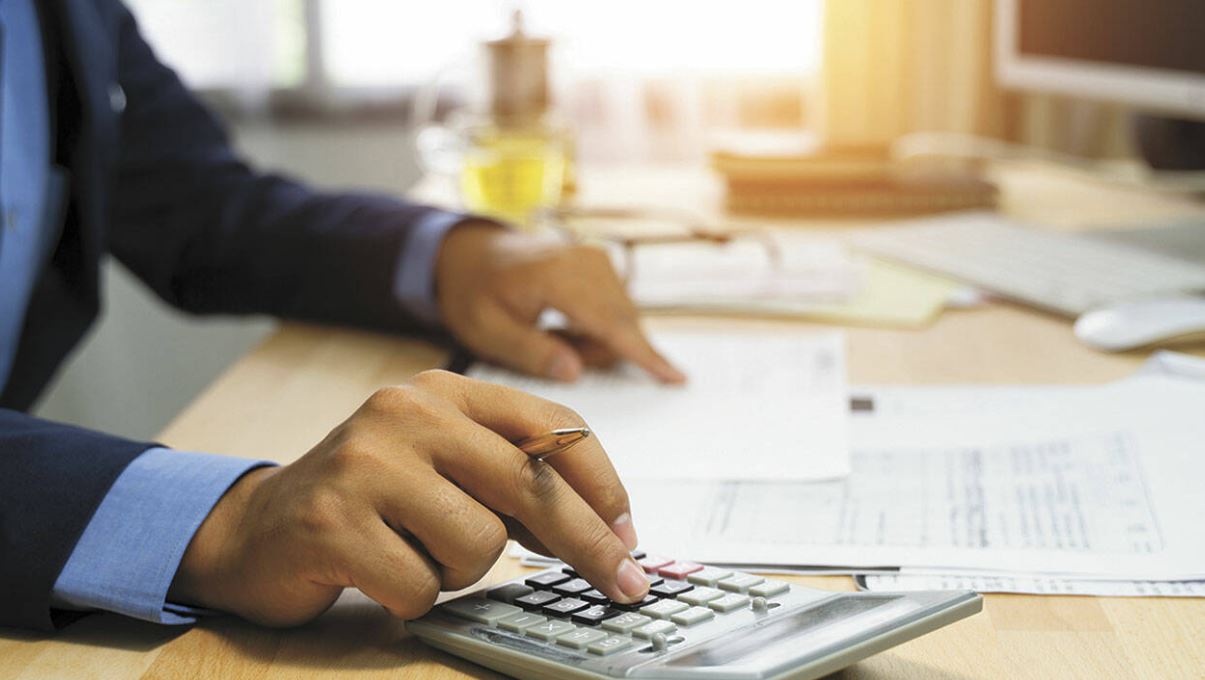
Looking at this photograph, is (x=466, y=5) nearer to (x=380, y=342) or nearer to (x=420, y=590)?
(x=380, y=342)

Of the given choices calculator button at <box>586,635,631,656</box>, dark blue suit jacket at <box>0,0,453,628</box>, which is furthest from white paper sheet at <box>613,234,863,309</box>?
calculator button at <box>586,635,631,656</box>

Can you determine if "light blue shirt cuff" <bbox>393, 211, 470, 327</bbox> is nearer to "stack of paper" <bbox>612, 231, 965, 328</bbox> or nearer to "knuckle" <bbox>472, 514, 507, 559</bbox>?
"stack of paper" <bbox>612, 231, 965, 328</bbox>

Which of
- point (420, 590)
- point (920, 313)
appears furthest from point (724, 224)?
point (420, 590)

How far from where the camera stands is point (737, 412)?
797mm

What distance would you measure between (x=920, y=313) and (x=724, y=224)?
39cm

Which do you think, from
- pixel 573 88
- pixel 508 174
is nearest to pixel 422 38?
pixel 573 88

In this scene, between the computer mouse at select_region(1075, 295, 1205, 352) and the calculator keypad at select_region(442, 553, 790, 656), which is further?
the computer mouse at select_region(1075, 295, 1205, 352)

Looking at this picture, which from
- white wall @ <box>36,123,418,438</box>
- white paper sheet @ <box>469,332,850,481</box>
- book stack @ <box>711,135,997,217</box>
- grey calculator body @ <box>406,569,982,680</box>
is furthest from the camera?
white wall @ <box>36,123,418,438</box>

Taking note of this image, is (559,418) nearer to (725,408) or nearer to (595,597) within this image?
(595,597)

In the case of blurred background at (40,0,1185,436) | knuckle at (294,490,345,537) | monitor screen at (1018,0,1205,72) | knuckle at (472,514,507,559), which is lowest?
blurred background at (40,0,1185,436)

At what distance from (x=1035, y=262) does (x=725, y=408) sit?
16.5 inches

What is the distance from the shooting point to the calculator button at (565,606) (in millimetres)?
488

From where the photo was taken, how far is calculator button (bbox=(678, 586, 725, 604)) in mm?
489

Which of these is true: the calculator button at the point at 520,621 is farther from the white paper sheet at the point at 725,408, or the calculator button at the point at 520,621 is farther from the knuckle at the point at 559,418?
the white paper sheet at the point at 725,408
